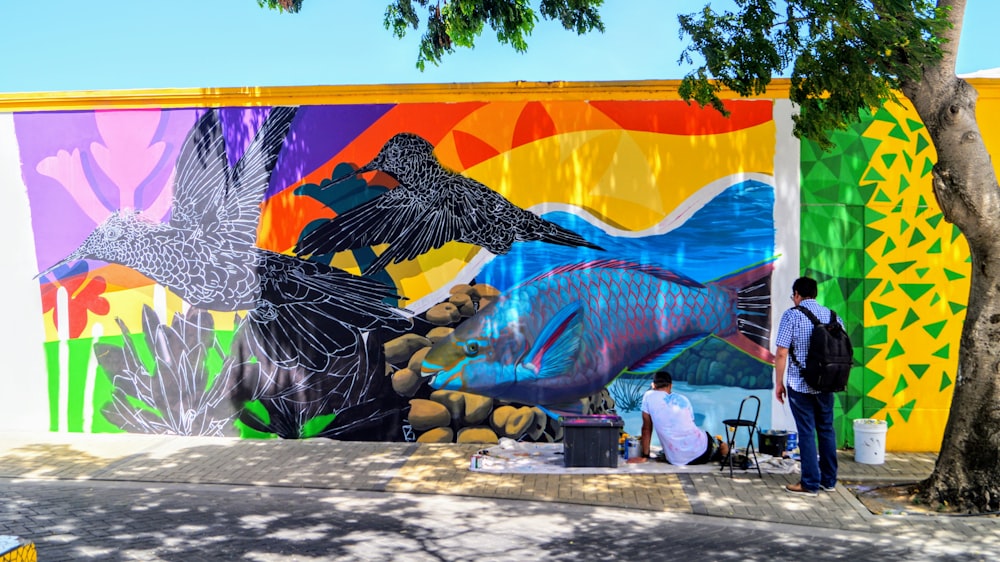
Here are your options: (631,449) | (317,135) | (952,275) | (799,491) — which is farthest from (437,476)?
(952,275)

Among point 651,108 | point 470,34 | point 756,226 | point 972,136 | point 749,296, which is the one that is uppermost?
point 470,34

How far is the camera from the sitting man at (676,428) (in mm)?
8859

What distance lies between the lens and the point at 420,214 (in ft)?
33.5

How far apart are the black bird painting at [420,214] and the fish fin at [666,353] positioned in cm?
193

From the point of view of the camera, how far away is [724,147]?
9906mm

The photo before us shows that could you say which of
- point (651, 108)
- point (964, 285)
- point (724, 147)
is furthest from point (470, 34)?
point (964, 285)

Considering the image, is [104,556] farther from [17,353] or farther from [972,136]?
[972,136]

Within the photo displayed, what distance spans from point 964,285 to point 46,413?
10565 mm

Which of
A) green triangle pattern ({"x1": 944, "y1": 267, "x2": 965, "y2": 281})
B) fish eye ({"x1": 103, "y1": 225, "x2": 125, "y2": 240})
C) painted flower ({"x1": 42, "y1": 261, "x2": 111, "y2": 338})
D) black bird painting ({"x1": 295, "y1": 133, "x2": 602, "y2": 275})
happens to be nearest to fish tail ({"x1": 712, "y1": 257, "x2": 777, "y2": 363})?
green triangle pattern ({"x1": 944, "y1": 267, "x2": 965, "y2": 281})

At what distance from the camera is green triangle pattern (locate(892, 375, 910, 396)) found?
9781 millimetres

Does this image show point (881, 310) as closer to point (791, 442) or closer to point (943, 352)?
point (943, 352)

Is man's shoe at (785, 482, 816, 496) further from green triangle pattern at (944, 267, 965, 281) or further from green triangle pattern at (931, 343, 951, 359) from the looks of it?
green triangle pattern at (944, 267, 965, 281)

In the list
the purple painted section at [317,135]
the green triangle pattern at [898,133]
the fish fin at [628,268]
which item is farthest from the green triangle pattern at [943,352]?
the purple painted section at [317,135]

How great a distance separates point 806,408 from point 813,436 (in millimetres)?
251
